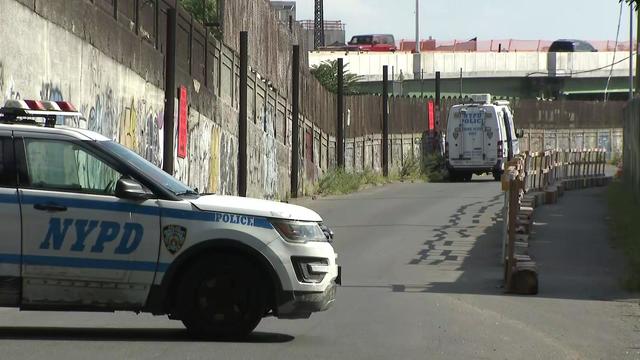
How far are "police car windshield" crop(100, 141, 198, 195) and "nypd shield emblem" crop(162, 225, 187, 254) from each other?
0.36 metres

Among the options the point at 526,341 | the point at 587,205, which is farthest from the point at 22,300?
the point at 587,205

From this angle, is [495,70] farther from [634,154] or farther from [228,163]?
[228,163]

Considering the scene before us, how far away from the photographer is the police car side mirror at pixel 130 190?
10.3 metres

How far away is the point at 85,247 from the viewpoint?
34.1 ft

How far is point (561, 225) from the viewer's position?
2564 cm

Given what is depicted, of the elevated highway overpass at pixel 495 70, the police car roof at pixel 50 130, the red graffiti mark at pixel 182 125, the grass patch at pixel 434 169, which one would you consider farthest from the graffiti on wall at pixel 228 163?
the elevated highway overpass at pixel 495 70

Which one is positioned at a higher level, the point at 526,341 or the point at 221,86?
the point at 221,86

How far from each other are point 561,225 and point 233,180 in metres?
7.71

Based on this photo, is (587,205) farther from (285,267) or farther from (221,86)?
(285,267)

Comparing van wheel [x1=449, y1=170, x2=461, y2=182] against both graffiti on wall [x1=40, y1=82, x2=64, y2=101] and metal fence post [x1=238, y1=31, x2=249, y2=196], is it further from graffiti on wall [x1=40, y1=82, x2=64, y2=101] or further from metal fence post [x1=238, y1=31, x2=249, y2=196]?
graffiti on wall [x1=40, y1=82, x2=64, y2=101]

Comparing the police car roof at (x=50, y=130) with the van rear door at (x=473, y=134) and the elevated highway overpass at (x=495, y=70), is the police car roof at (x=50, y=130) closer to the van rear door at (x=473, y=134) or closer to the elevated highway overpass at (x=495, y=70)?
the van rear door at (x=473, y=134)

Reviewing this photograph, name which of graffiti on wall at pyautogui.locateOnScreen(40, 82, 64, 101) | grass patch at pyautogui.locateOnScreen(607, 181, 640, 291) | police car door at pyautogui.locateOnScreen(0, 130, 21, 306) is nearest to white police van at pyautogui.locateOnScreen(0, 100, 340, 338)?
police car door at pyautogui.locateOnScreen(0, 130, 21, 306)

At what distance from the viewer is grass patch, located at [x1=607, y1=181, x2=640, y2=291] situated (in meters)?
16.5

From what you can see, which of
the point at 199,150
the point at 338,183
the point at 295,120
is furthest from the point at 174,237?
the point at 338,183
